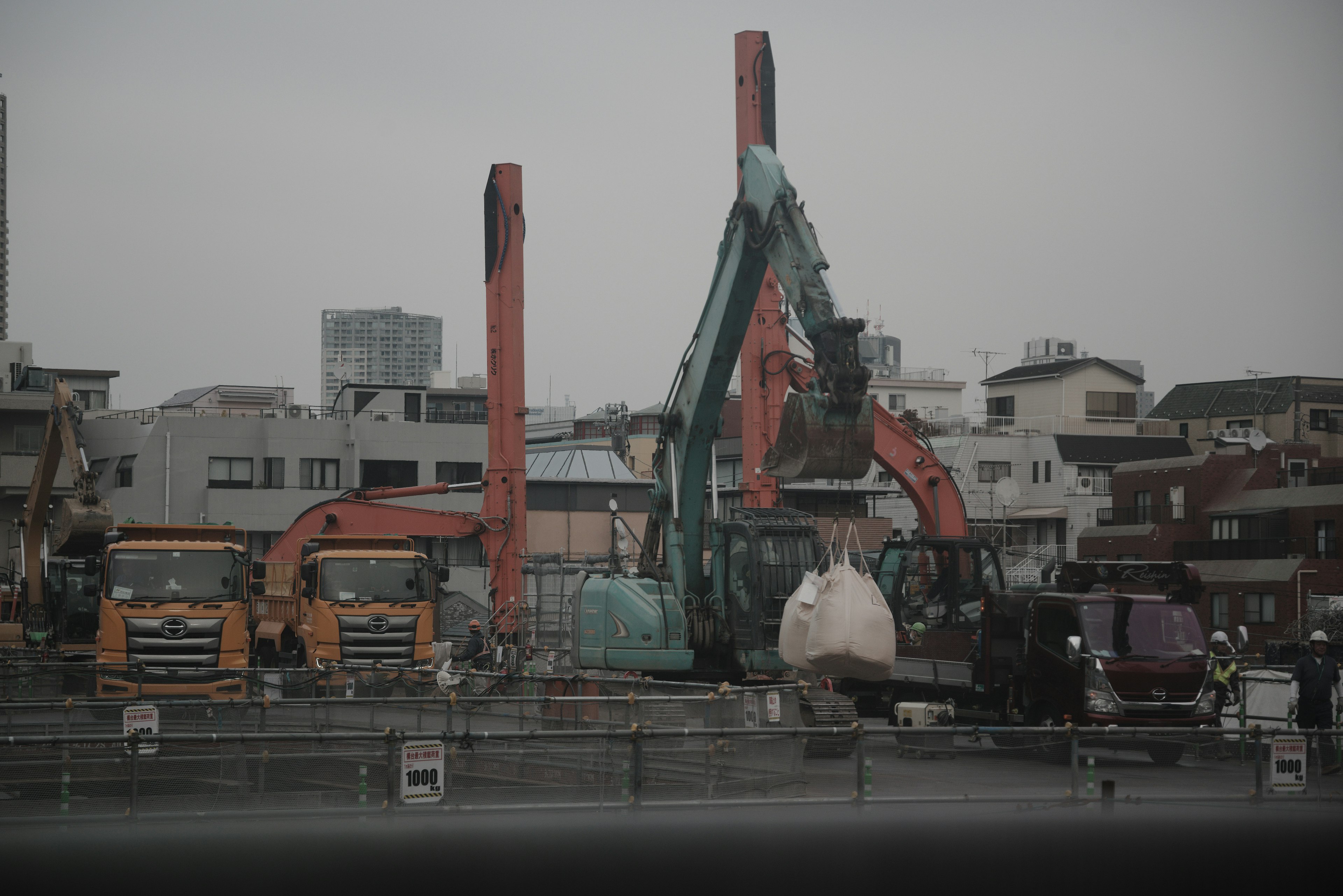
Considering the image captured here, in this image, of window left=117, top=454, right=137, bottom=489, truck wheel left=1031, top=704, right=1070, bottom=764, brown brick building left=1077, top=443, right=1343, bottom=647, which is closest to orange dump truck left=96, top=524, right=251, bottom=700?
truck wheel left=1031, top=704, right=1070, bottom=764

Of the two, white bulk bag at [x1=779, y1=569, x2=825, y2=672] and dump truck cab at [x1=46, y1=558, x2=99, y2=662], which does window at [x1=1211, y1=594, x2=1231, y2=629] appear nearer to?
dump truck cab at [x1=46, y1=558, x2=99, y2=662]

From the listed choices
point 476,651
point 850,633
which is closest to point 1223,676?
point 850,633

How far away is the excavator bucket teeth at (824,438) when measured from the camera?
629 inches

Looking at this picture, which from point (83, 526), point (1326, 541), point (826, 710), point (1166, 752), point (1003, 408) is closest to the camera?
point (1166, 752)

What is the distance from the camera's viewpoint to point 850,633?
13906mm

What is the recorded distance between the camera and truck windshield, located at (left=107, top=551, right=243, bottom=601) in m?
23.6

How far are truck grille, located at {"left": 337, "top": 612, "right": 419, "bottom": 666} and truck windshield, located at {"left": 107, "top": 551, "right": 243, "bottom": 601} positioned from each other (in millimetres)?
2371

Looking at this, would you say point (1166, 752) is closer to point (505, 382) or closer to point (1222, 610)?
point (505, 382)

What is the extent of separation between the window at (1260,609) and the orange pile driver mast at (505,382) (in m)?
31.5

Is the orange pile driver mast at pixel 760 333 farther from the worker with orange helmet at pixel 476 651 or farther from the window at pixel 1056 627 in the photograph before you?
the window at pixel 1056 627

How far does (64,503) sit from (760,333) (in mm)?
A: 18310

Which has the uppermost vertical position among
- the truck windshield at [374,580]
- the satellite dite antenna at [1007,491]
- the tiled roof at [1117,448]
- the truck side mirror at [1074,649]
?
the tiled roof at [1117,448]

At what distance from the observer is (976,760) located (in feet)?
42.4

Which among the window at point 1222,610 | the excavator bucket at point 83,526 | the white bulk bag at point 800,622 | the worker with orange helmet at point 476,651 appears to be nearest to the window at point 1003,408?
the window at point 1222,610
